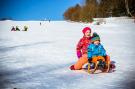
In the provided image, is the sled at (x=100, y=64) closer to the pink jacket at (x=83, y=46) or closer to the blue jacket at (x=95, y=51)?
the blue jacket at (x=95, y=51)

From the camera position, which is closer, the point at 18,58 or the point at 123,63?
the point at 123,63

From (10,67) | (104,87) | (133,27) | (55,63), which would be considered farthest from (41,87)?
(133,27)

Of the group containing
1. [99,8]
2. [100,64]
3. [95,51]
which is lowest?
[100,64]

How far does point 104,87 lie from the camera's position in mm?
4934

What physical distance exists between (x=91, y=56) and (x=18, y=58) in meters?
2.71

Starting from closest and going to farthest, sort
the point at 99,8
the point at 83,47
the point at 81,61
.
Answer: the point at 81,61 → the point at 83,47 → the point at 99,8

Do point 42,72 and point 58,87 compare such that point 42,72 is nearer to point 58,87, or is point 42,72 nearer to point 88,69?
point 88,69

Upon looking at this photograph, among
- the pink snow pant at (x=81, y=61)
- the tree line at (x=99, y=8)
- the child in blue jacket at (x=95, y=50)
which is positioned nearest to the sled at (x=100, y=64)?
the child in blue jacket at (x=95, y=50)

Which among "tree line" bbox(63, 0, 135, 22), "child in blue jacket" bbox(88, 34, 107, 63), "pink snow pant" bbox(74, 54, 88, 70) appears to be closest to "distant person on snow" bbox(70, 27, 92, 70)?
"pink snow pant" bbox(74, 54, 88, 70)

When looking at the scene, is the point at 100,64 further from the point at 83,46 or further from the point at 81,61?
the point at 83,46

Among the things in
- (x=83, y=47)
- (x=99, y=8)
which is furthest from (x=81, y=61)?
(x=99, y=8)

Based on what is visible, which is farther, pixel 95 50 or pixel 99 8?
pixel 99 8

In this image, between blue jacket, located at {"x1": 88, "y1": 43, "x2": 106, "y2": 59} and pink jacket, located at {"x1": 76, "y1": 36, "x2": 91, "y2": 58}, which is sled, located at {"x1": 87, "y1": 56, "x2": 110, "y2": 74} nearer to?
blue jacket, located at {"x1": 88, "y1": 43, "x2": 106, "y2": 59}

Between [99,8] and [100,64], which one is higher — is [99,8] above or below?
above
